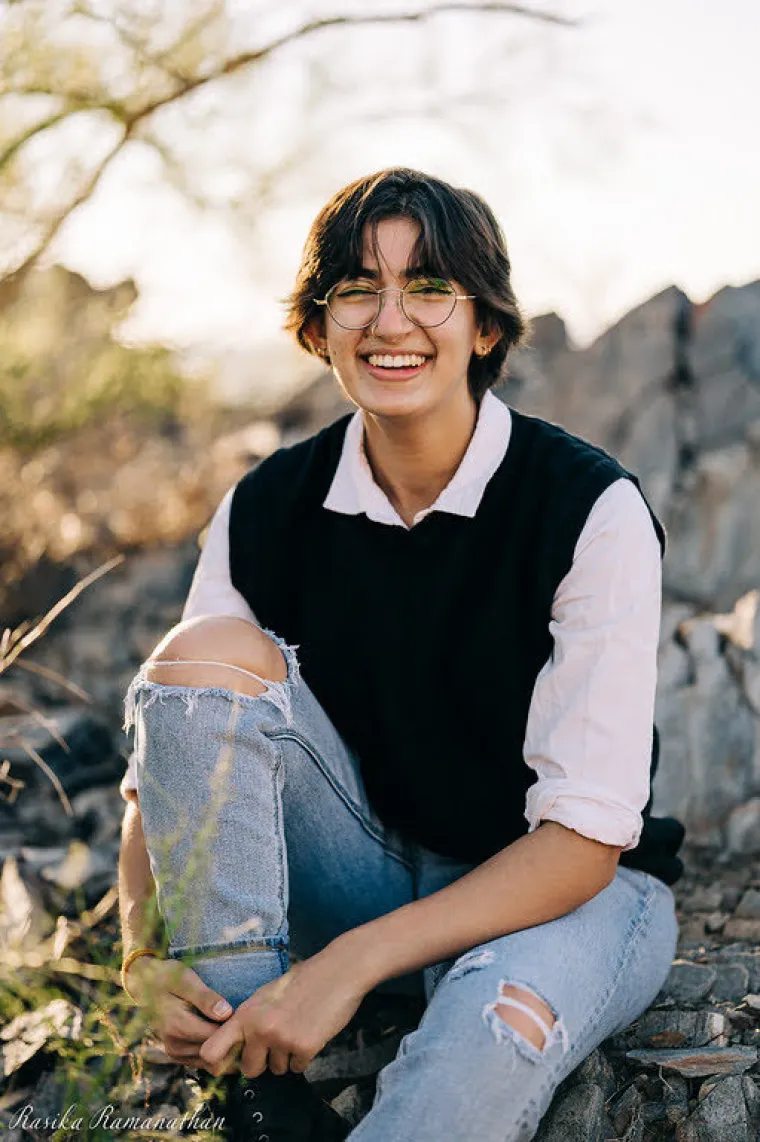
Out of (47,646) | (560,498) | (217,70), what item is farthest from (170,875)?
(217,70)

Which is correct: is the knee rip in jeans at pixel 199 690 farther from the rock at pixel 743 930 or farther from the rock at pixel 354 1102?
the rock at pixel 743 930

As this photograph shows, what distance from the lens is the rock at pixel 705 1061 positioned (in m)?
2.28

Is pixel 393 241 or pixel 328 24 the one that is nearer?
pixel 393 241

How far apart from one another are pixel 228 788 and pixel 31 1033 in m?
1.09

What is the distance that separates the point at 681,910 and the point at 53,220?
4.66 metres

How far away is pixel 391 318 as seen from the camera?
235cm

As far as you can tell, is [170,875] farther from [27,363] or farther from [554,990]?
[27,363]

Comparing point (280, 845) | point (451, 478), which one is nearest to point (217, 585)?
point (451, 478)

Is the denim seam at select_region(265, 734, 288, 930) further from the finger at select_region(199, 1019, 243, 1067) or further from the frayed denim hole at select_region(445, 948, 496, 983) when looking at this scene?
the frayed denim hole at select_region(445, 948, 496, 983)

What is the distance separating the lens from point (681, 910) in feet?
10.7

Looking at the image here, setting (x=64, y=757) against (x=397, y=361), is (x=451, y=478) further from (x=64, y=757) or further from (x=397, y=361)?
(x=64, y=757)

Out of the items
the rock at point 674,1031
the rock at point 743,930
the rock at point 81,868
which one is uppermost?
the rock at point 674,1031

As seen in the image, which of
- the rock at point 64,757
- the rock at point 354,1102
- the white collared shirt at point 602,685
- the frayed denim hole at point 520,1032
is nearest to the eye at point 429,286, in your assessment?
the white collared shirt at point 602,685

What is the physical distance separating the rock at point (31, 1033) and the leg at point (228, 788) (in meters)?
0.74
